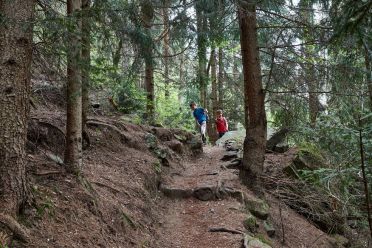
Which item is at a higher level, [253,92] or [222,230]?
[253,92]

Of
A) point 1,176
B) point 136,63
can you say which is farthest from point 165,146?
point 1,176

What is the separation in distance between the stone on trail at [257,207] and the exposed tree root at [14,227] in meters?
5.65

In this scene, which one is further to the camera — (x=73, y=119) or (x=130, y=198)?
(x=130, y=198)

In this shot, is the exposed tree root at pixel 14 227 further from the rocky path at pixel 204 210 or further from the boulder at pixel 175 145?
the boulder at pixel 175 145

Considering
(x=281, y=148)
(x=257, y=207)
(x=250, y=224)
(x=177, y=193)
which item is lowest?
(x=250, y=224)

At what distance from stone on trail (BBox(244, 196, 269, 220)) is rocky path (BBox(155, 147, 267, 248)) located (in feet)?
0.81

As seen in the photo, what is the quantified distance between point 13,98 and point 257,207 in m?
6.28

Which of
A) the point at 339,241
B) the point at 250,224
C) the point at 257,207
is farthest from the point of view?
the point at 339,241

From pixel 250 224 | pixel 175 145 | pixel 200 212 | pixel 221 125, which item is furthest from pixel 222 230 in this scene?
pixel 221 125

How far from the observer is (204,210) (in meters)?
8.47

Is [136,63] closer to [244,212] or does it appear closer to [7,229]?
[244,212]

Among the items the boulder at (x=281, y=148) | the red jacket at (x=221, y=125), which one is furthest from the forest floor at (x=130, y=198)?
the red jacket at (x=221, y=125)

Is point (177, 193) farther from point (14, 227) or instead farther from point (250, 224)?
point (14, 227)

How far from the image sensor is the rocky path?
7086mm
